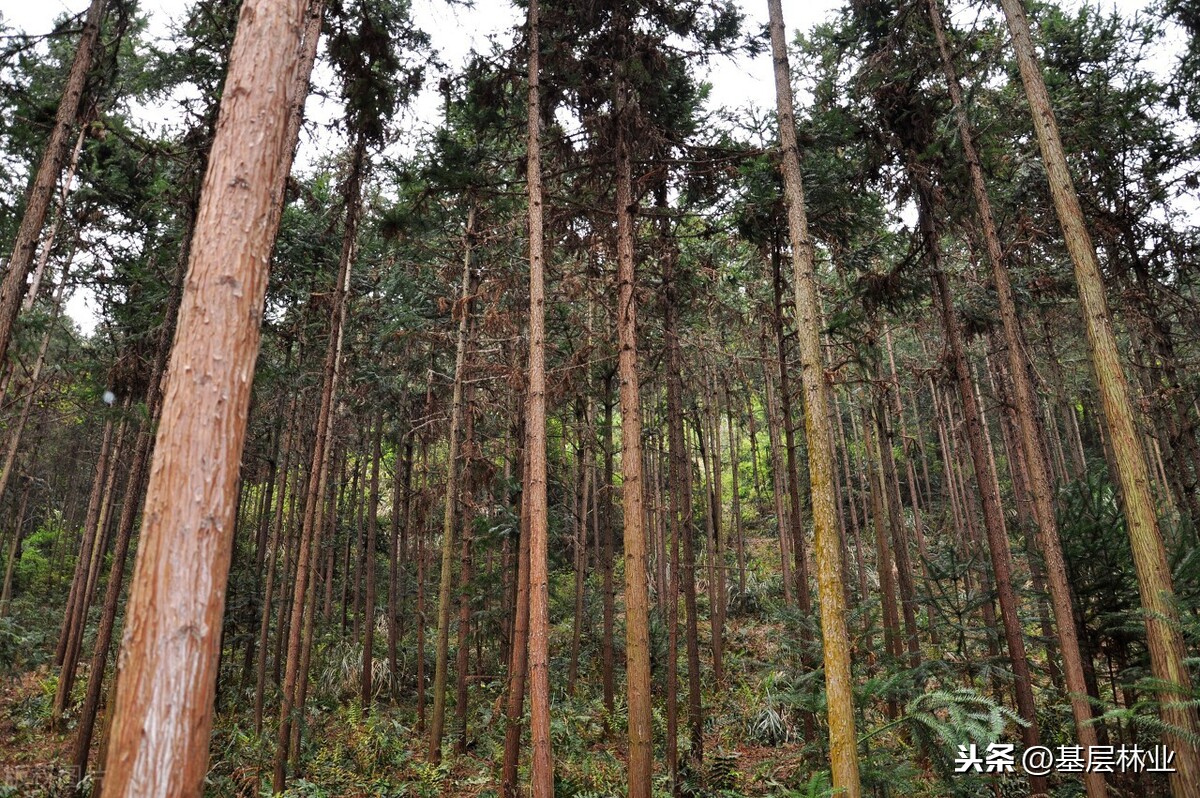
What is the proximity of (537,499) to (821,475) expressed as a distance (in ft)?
10.9

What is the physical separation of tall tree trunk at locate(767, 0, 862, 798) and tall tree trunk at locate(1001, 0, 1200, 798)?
9.11 feet

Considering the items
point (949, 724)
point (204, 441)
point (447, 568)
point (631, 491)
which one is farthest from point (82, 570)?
point (949, 724)

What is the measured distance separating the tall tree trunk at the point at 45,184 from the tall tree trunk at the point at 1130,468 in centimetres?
1162

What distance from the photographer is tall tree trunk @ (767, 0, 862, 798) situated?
5.80 meters

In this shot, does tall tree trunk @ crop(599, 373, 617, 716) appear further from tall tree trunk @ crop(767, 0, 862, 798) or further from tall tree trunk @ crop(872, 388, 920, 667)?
tall tree trunk @ crop(767, 0, 862, 798)

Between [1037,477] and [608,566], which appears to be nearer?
[1037,477]

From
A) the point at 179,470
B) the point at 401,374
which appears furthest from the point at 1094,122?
the point at 401,374

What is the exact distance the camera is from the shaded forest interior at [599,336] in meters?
4.08

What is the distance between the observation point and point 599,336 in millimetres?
11469

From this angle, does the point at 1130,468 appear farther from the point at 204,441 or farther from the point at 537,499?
the point at 204,441

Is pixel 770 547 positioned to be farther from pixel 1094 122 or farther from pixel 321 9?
pixel 321 9

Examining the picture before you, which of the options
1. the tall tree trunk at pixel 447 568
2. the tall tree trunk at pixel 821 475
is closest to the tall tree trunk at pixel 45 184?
the tall tree trunk at pixel 447 568

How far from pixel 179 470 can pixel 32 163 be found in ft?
44.5

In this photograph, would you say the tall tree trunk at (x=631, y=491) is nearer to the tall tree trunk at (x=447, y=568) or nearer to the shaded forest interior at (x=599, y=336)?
the shaded forest interior at (x=599, y=336)
